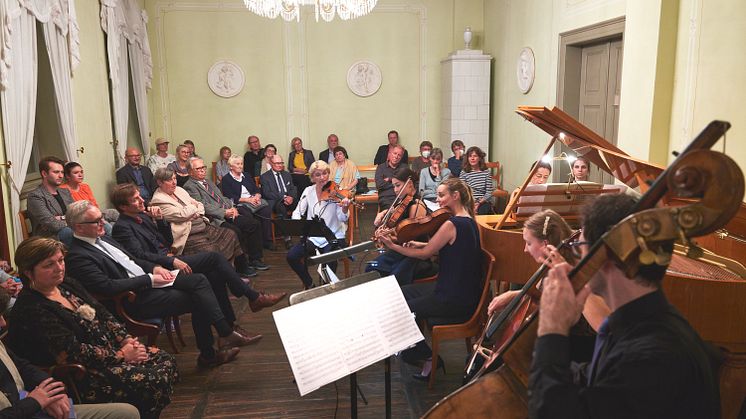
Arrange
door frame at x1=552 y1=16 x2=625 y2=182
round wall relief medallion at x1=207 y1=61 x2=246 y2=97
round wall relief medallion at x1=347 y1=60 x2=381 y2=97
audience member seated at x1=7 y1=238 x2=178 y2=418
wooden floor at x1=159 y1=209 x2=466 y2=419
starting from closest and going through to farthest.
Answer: audience member seated at x1=7 y1=238 x2=178 y2=418 → wooden floor at x1=159 y1=209 x2=466 y2=419 → door frame at x1=552 y1=16 x2=625 y2=182 → round wall relief medallion at x1=207 y1=61 x2=246 y2=97 → round wall relief medallion at x1=347 y1=60 x2=381 y2=97

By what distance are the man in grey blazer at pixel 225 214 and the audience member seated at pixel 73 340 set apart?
2.99 meters

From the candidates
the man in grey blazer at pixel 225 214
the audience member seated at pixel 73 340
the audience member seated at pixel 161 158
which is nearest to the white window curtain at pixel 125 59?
the audience member seated at pixel 161 158

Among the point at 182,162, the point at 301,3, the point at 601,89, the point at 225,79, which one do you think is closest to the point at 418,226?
the point at 301,3

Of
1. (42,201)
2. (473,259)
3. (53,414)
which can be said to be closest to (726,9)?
(473,259)

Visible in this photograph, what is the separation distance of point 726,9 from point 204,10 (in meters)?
7.34

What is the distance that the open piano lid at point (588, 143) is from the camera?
3.04 metres

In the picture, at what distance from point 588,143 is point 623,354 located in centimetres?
220

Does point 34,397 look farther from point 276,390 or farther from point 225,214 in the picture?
point 225,214

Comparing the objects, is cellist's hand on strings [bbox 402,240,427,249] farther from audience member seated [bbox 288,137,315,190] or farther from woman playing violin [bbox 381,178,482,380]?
audience member seated [bbox 288,137,315,190]

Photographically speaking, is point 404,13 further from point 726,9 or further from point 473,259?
point 473,259

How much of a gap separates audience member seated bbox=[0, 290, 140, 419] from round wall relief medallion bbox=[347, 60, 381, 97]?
7.33 m

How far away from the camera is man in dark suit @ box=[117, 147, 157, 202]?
665cm

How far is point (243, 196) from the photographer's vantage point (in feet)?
22.4

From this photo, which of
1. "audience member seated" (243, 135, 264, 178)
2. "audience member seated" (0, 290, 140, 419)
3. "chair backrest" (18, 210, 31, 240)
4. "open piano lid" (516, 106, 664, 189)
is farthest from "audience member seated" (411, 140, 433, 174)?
"audience member seated" (0, 290, 140, 419)
